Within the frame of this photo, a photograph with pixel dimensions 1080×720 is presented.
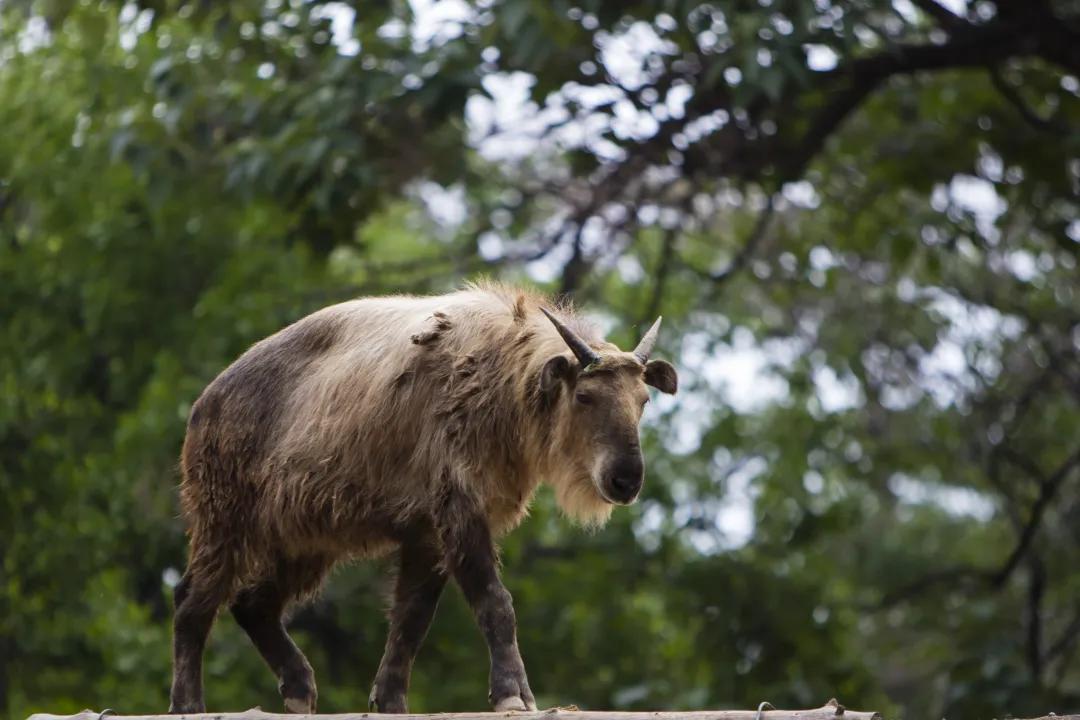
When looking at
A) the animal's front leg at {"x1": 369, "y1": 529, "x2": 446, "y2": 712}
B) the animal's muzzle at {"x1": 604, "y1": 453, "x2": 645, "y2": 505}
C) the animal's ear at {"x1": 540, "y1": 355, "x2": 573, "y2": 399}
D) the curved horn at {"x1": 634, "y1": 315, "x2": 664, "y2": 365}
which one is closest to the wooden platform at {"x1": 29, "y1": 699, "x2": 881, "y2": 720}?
the animal's front leg at {"x1": 369, "y1": 529, "x2": 446, "y2": 712}

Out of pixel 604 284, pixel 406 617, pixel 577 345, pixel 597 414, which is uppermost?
pixel 577 345

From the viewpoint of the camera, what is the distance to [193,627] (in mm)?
7238

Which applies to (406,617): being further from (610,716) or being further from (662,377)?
(610,716)

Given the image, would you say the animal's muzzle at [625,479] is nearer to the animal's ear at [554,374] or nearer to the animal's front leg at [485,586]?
the animal's ear at [554,374]

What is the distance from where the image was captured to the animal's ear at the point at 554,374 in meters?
6.46

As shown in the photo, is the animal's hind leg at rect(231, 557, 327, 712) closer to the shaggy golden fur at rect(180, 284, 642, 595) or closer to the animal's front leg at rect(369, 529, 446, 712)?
the shaggy golden fur at rect(180, 284, 642, 595)

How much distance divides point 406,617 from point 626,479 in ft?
4.03

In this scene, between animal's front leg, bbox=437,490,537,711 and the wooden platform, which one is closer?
the wooden platform

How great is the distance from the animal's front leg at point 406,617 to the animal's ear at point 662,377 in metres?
1.05

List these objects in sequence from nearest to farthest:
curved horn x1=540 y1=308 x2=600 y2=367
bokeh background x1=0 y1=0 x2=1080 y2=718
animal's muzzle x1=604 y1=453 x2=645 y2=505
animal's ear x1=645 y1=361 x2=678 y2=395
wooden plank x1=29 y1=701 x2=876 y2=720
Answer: wooden plank x1=29 y1=701 x2=876 y2=720, animal's muzzle x1=604 y1=453 x2=645 y2=505, curved horn x1=540 y1=308 x2=600 y2=367, animal's ear x1=645 y1=361 x2=678 y2=395, bokeh background x1=0 y1=0 x2=1080 y2=718

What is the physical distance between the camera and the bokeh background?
440 inches

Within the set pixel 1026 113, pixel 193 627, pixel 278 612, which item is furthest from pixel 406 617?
pixel 1026 113

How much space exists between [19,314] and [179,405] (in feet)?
7.67

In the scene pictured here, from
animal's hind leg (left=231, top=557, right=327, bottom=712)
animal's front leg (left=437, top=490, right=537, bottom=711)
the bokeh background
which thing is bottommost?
the bokeh background
